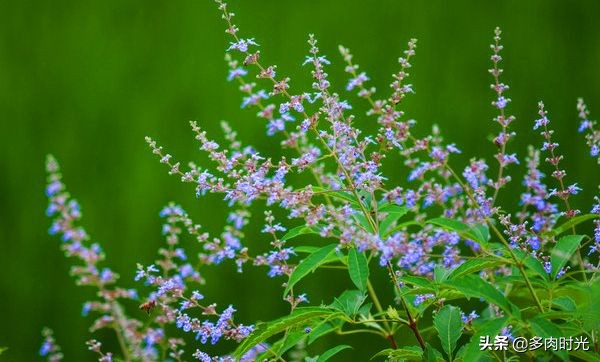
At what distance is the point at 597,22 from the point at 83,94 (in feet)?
6.98

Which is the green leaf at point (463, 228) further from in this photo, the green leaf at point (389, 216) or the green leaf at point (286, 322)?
the green leaf at point (286, 322)

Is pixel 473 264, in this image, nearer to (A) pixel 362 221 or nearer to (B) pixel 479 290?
(B) pixel 479 290

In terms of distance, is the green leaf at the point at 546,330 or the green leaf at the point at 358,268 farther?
the green leaf at the point at 358,268

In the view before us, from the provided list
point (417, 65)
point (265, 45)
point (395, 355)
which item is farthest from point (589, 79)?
point (395, 355)

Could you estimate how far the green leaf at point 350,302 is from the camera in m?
1.72

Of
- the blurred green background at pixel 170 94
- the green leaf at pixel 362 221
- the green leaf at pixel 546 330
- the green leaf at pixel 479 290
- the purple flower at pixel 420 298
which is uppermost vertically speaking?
the blurred green background at pixel 170 94

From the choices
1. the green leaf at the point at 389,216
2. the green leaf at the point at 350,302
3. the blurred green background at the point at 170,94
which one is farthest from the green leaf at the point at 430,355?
the blurred green background at the point at 170,94

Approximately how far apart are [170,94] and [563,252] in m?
2.20

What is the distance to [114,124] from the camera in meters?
3.60

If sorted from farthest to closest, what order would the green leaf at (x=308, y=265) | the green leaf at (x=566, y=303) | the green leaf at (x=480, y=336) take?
1. the green leaf at (x=566, y=303)
2. the green leaf at (x=308, y=265)
3. the green leaf at (x=480, y=336)

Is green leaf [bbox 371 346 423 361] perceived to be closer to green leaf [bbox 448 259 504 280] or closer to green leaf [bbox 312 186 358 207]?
green leaf [bbox 448 259 504 280]

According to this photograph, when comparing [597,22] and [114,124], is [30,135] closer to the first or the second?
[114,124]

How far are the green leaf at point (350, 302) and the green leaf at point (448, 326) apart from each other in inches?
6.3

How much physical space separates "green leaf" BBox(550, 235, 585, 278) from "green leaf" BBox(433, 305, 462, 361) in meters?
0.21
